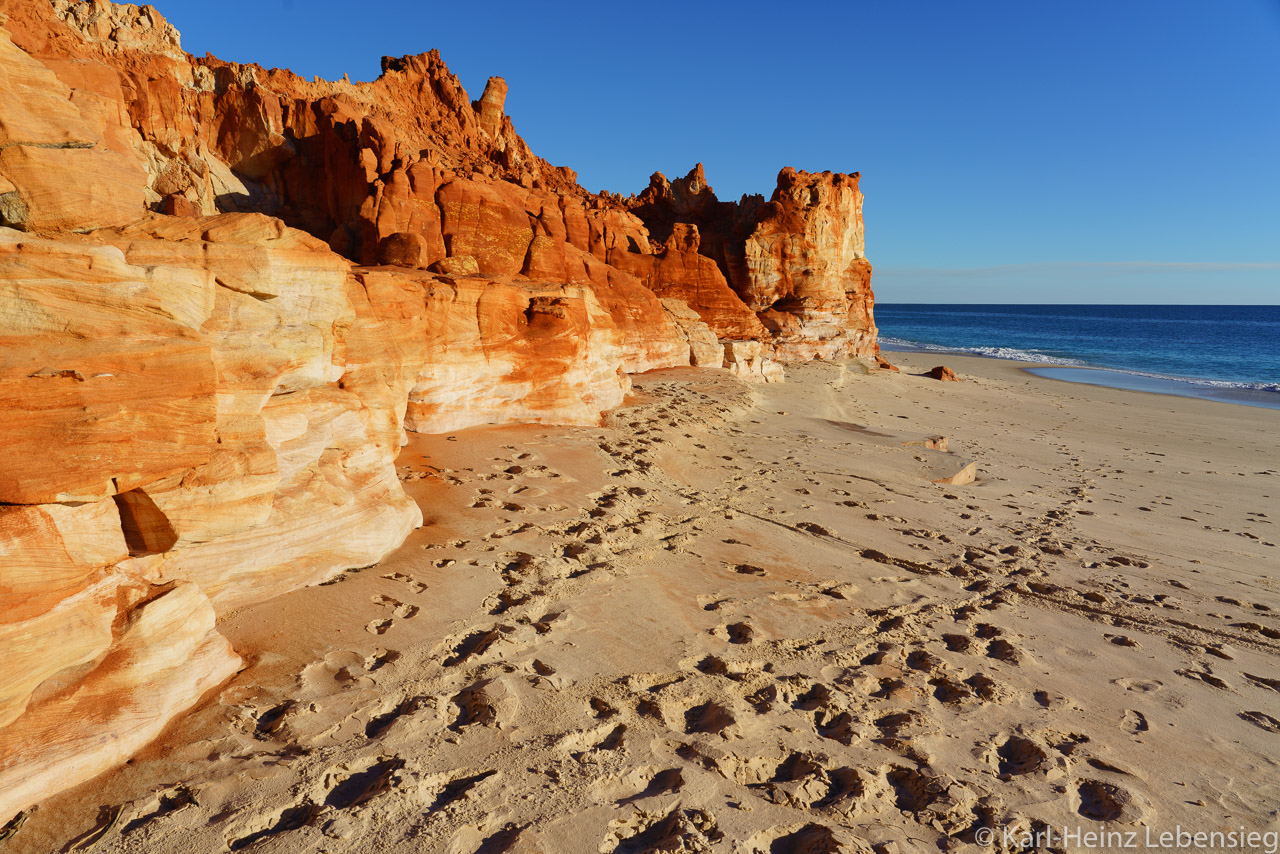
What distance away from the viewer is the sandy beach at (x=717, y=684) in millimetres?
2986

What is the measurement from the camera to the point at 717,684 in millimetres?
→ 4105

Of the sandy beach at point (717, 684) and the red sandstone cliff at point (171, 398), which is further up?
the red sandstone cliff at point (171, 398)

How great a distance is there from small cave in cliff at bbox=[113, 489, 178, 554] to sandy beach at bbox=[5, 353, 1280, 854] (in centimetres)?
70

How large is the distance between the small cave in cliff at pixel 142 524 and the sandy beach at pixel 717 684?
2.30ft

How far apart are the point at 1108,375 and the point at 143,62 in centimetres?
4037

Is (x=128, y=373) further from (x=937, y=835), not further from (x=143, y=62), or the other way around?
(x=143, y=62)

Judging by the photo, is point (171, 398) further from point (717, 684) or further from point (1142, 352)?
point (1142, 352)

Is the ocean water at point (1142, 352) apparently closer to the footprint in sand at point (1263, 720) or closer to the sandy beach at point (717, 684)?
the sandy beach at point (717, 684)

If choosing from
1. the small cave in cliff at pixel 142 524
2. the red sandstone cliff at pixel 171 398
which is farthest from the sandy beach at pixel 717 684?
the small cave in cliff at pixel 142 524

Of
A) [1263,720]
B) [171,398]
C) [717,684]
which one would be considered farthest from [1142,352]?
[171,398]

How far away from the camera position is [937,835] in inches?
119

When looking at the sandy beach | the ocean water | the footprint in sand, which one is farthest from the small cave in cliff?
the ocean water

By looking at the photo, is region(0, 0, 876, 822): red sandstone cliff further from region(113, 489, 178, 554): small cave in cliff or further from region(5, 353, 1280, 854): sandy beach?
region(5, 353, 1280, 854): sandy beach

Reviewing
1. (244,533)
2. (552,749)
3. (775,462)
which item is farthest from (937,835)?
(775,462)
